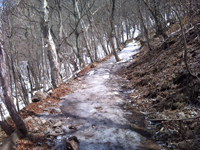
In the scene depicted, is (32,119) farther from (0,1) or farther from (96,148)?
(0,1)

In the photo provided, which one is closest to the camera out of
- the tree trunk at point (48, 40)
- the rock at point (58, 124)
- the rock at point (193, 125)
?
the rock at point (193, 125)

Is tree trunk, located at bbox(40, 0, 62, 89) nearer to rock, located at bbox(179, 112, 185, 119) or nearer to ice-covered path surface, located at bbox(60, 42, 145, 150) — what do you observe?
ice-covered path surface, located at bbox(60, 42, 145, 150)

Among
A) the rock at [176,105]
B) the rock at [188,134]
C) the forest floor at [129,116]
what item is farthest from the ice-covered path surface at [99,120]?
the rock at [176,105]

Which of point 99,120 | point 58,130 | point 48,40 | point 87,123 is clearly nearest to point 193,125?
point 99,120

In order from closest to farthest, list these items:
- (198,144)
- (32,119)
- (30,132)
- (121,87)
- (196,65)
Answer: (198,144)
(30,132)
(32,119)
(196,65)
(121,87)

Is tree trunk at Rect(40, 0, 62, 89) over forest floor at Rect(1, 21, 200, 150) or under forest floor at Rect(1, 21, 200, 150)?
over

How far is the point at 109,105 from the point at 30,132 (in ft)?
7.75

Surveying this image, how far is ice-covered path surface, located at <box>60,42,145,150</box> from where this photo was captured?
2.85 metres

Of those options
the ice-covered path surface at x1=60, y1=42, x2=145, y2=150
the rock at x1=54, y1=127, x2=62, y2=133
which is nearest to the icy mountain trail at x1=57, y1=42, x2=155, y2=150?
the ice-covered path surface at x1=60, y1=42, x2=145, y2=150

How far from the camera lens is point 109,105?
4.57 m

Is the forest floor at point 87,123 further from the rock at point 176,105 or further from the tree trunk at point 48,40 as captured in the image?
the tree trunk at point 48,40

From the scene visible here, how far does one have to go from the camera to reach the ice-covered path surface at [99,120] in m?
2.85

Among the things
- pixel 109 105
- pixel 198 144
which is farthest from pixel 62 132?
pixel 198 144

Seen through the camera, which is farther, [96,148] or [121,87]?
[121,87]
